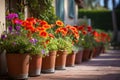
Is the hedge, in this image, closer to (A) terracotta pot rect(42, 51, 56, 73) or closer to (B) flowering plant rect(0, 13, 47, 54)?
(A) terracotta pot rect(42, 51, 56, 73)

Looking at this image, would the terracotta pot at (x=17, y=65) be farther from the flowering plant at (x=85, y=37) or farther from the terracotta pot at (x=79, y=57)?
the terracotta pot at (x=79, y=57)

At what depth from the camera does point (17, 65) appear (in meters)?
9.39

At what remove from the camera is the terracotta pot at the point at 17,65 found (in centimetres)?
937

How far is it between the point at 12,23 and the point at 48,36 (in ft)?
3.19

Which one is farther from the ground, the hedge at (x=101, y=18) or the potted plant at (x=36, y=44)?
the hedge at (x=101, y=18)

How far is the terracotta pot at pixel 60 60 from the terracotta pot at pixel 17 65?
234cm

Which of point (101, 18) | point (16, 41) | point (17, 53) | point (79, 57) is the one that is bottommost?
point (79, 57)

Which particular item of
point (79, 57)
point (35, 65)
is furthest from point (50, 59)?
point (79, 57)

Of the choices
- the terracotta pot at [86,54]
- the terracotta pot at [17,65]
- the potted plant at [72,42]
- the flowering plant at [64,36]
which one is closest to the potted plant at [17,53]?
the terracotta pot at [17,65]

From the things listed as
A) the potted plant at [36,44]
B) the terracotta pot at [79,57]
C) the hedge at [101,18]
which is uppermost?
the hedge at [101,18]

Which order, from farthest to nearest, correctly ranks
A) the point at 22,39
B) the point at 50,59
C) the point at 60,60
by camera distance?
1. the point at 60,60
2. the point at 50,59
3. the point at 22,39

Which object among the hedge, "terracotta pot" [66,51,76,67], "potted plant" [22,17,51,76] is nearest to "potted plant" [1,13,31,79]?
"potted plant" [22,17,51,76]

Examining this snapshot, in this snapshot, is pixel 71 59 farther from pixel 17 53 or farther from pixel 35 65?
pixel 17 53

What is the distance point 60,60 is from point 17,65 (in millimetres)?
2658
